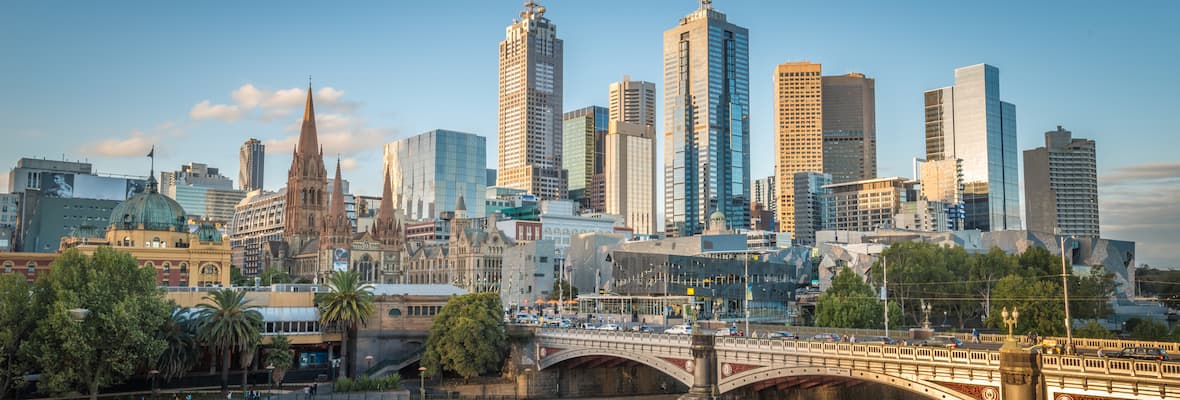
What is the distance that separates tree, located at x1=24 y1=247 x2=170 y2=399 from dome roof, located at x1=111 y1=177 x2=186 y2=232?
53.7 m

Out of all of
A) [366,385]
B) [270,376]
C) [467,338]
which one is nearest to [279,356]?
[270,376]

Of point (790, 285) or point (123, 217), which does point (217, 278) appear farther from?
point (790, 285)

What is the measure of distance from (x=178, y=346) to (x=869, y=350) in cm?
6734

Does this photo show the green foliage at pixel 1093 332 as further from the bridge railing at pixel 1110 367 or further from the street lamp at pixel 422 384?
the street lamp at pixel 422 384

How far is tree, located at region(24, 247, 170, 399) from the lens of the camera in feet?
286

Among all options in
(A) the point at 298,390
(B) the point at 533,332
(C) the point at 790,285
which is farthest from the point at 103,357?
(C) the point at 790,285

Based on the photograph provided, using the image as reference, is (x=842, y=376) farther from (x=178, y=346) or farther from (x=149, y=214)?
(x=149, y=214)

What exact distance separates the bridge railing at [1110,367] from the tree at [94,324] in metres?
75.3

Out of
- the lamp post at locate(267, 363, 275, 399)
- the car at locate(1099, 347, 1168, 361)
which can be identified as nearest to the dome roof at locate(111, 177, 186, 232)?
the lamp post at locate(267, 363, 275, 399)

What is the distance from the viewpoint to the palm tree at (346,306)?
10962cm

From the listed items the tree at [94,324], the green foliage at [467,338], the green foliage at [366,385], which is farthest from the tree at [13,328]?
the green foliage at [467,338]

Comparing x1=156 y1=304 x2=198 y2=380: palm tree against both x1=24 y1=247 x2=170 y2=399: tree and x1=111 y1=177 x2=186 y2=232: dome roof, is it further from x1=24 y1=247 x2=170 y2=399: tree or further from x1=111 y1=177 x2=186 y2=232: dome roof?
x1=111 y1=177 x2=186 y2=232: dome roof

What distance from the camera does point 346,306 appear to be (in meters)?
110

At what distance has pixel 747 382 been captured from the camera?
80.6 meters
